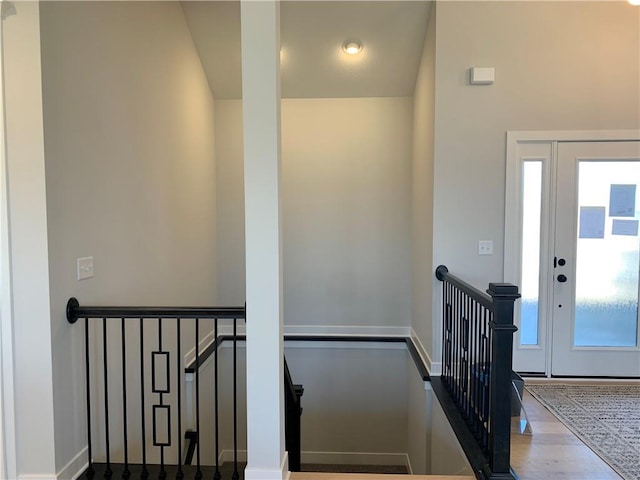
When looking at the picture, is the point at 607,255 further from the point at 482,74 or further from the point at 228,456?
the point at 228,456

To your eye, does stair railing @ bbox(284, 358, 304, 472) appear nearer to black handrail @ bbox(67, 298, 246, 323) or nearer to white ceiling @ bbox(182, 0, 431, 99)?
black handrail @ bbox(67, 298, 246, 323)

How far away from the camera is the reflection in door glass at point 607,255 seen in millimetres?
3061

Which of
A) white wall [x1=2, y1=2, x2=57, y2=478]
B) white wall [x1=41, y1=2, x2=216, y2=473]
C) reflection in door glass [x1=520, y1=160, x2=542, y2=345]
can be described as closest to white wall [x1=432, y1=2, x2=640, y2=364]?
reflection in door glass [x1=520, y1=160, x2=542, y2=345]

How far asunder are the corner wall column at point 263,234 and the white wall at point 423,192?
166 centimetres

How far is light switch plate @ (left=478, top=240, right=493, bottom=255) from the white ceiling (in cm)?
176

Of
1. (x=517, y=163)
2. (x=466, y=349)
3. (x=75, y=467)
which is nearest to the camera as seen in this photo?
(x=75, y=467)

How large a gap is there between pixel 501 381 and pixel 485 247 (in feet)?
4.59

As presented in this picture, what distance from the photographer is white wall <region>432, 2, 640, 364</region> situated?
292 centimetres

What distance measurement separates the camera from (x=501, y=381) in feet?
6.04

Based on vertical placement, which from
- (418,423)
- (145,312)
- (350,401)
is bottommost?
(350,401)

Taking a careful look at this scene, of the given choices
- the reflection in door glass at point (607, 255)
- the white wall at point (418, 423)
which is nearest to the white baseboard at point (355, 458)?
the white wall at point (418, 423)

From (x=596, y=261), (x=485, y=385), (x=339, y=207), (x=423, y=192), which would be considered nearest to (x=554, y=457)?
(x=485, y=385)

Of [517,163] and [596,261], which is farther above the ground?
[517,163]

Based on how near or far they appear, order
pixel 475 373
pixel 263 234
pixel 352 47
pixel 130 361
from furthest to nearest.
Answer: pixel 352 47 < pixel 130 361 < pixel 475 373 < pixel 263 234
